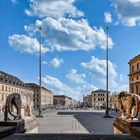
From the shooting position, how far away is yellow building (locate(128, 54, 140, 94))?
95.7 metres

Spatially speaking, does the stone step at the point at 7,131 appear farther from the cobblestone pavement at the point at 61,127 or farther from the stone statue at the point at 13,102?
the cobblestone pavement at the point at 61,127

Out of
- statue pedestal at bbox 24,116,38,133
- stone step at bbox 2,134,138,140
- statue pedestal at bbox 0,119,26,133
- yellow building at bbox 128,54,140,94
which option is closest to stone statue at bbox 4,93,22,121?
statue pedestal at bbox 24,116,38,133

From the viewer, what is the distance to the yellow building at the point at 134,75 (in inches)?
3767

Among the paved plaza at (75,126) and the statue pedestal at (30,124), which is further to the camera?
the paved plaza at (75,126)

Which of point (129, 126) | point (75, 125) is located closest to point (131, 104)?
point (129, 126)

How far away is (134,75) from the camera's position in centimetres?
9969

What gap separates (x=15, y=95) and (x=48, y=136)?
3.21 m

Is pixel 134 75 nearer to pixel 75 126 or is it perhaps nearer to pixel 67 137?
pixel 75 126

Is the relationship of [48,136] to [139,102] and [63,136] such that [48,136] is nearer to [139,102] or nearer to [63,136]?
[63,136]

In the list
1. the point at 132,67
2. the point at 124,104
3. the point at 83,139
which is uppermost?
the point at 132,67

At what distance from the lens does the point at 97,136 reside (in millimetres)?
11734

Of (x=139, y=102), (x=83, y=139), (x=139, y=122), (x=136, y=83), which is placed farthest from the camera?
(x=136, y=83)

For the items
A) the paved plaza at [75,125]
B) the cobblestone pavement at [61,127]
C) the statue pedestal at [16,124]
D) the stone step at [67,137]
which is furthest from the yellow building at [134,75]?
the stone step at [67,137]

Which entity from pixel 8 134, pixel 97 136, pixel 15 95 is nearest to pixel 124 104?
pixel 97 136
